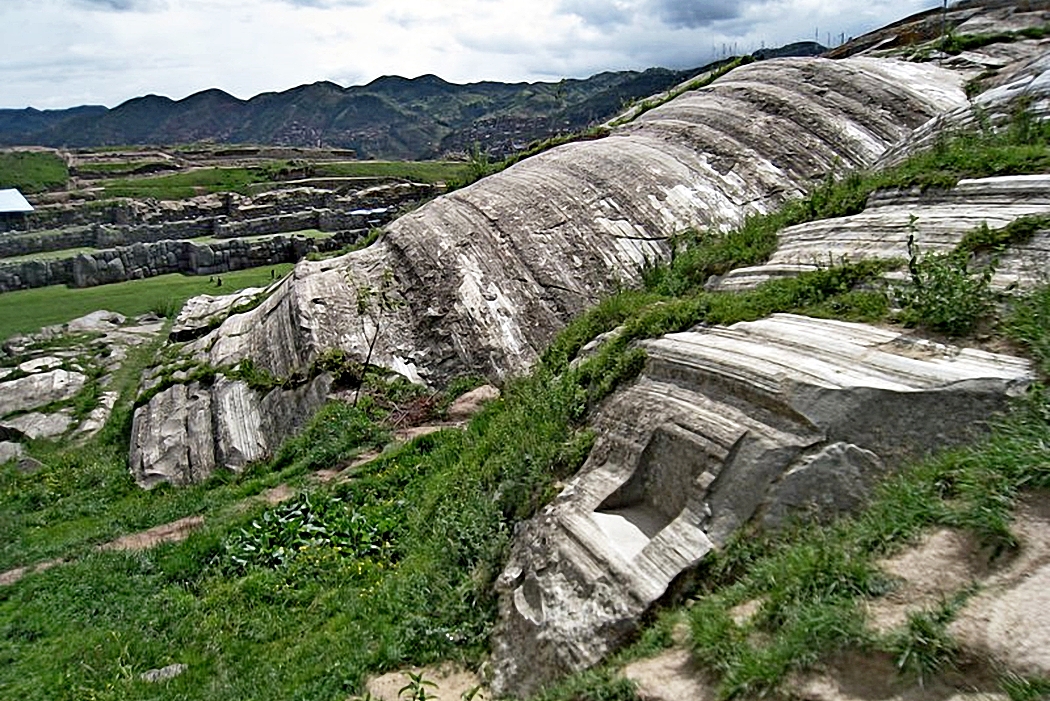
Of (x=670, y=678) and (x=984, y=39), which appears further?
(x=984, y=39)

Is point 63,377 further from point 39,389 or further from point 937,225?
point 937,225

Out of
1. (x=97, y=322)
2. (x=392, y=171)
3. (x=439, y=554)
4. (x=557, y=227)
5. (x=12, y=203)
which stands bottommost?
(x=392, y=171)

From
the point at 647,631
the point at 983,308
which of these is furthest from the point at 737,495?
the point at 983,308

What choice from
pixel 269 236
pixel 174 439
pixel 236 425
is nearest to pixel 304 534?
pixel 236 425

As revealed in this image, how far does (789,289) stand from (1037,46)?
42.3ft

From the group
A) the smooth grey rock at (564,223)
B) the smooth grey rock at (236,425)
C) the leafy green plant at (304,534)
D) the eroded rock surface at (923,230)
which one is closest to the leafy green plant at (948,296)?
the eroded rock surface at (923,230)

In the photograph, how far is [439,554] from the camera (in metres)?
6.58

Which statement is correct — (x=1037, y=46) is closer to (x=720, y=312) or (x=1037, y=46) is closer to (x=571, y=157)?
(x=571, y=157)

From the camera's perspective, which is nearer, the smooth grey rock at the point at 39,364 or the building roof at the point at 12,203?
the smooth grey rock at the point at 39,364

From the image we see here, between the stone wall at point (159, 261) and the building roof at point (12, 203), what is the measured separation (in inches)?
670

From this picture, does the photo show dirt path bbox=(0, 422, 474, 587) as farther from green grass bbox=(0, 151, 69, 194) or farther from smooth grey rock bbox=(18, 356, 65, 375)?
green grass bbox=(0, 151, 69, 194)

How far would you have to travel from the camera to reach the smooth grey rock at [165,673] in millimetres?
6066

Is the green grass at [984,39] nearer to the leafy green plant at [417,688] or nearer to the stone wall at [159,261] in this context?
the leafy green plant at [417,688]

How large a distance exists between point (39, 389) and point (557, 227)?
38.7 feet
